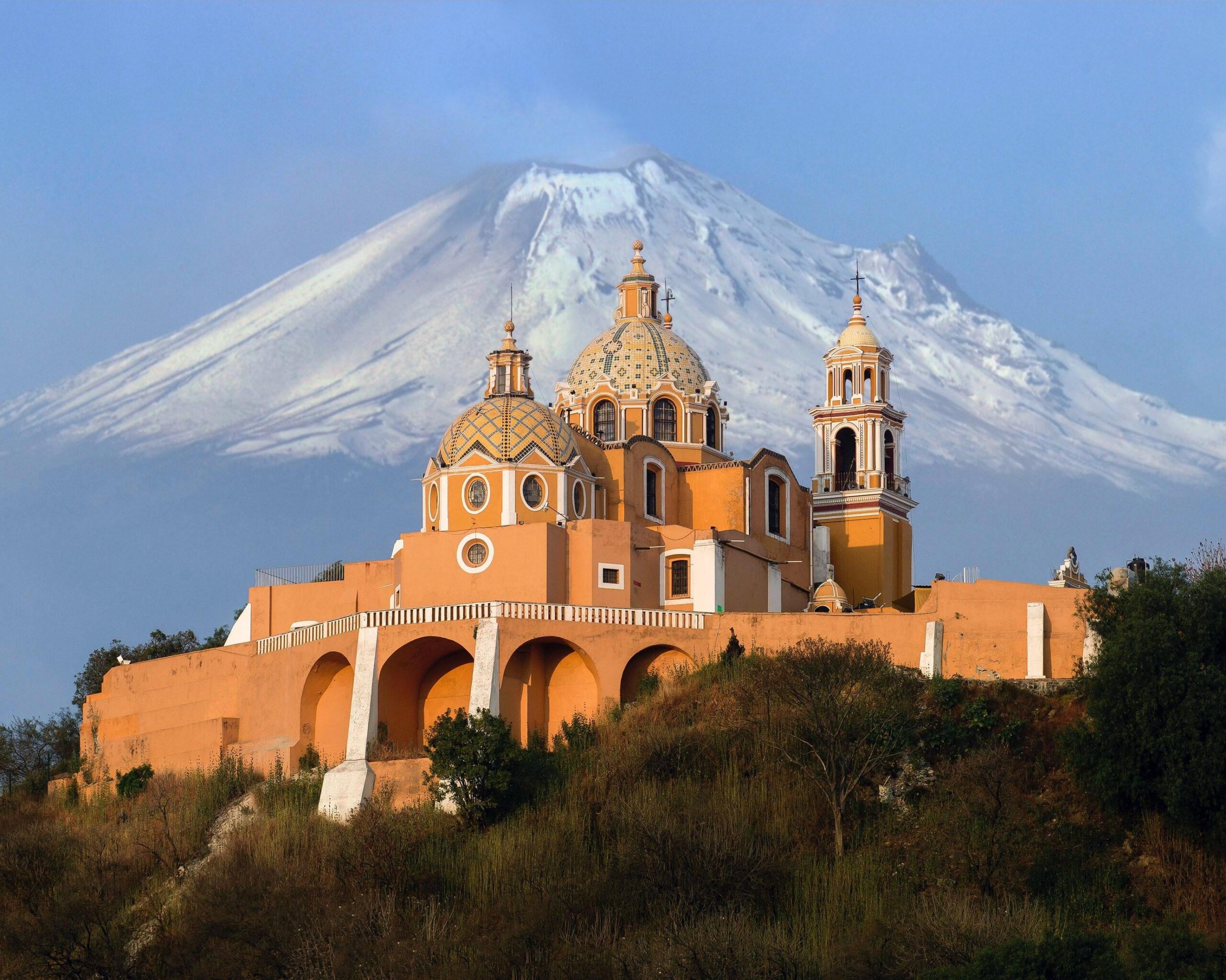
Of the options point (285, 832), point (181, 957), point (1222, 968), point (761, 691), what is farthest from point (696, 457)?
point (1222, 968)

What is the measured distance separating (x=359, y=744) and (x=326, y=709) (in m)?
2.19

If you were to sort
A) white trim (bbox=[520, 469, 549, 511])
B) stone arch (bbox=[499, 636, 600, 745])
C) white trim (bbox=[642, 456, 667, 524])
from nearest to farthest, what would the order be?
stone arch (bbox=[499, 636, 600, 745])
white trim (bbox=[520, 469, 549, 511])
white trim (bbox=[642, 456, 667, 524])

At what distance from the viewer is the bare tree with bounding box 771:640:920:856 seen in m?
40.9

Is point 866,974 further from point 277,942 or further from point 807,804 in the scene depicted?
point 277,942

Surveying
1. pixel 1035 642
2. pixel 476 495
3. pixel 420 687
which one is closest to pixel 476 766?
pixel 420 687

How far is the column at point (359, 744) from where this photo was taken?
43.2 meters

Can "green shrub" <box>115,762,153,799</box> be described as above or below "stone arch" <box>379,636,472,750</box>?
below

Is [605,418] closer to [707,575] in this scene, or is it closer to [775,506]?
[775,506]

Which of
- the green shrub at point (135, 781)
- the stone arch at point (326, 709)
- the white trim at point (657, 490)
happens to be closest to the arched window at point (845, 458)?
the white trim at point (657, 490)

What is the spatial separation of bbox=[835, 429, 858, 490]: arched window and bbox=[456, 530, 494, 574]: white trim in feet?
45.1

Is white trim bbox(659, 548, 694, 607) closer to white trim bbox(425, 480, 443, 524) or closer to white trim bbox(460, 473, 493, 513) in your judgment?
white trim bbox(460, 473, 493, 513)

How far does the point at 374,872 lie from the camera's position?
39.6 metres

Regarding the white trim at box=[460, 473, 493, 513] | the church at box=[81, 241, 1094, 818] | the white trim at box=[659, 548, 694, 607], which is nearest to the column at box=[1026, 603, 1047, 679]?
the church at box=[81, 241, 1094, 818]

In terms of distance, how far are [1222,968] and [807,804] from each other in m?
9.77
